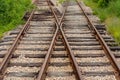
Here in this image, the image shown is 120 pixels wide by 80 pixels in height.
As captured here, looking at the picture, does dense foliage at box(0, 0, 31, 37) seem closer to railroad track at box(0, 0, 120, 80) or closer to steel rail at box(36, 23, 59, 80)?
railroad track at box(0, 0, 120, 80)

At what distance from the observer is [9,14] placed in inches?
655

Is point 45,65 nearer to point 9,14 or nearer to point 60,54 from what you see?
point 60,54

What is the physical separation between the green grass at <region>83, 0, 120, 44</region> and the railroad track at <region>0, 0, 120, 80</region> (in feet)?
1.14

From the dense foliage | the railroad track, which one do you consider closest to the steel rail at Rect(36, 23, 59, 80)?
the railroad track

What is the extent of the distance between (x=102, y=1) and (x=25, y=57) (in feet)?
34.1

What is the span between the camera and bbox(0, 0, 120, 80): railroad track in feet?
30.8

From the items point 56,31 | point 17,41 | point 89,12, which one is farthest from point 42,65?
point 89,12

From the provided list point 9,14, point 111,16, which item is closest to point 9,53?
point 9,14

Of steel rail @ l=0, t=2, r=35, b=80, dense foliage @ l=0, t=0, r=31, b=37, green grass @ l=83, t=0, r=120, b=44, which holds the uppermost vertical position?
steel rail @ l=0, t=2, r=35, b=80

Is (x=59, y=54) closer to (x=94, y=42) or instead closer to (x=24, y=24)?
(x=94, y=42)

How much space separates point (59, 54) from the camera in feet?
36.0

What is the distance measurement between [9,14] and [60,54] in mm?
6313

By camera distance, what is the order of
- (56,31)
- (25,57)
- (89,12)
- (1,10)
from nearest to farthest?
(25,57) < (56,31) < (1,10) < (89,12)

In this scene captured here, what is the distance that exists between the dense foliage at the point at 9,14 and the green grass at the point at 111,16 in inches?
153
